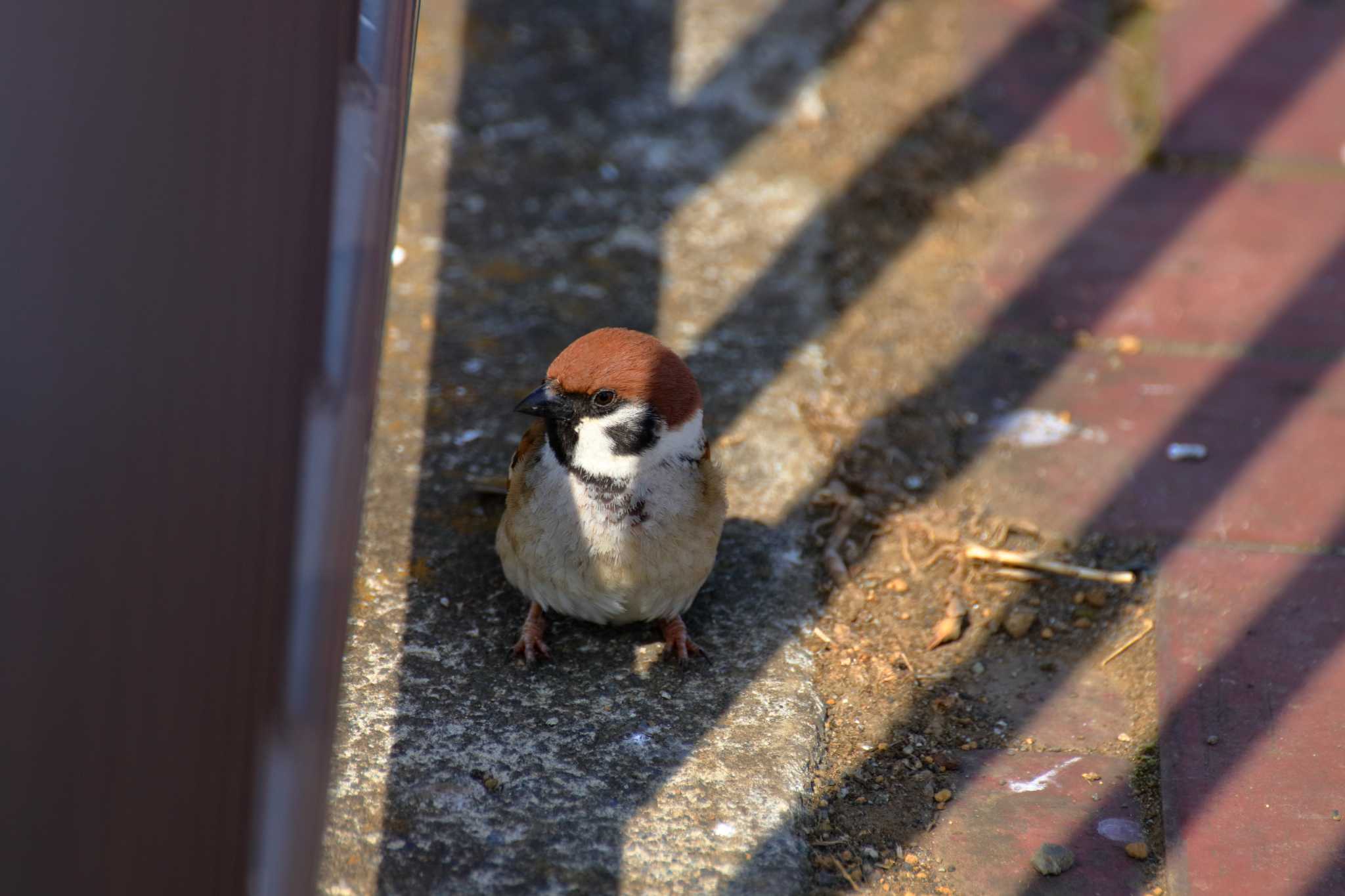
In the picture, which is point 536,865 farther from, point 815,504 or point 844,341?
point 844,341

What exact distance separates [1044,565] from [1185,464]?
46 centimetres

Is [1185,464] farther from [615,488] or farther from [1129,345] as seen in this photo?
[615,488]

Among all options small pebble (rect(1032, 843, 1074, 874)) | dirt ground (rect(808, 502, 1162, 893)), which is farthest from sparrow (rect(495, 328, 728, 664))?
small pebble (rect(1032, 843, 1074, 874))

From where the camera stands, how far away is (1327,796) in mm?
2031

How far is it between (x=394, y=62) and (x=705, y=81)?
8.61 ft

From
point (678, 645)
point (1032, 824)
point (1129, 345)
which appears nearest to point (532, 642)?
point (678, 645)

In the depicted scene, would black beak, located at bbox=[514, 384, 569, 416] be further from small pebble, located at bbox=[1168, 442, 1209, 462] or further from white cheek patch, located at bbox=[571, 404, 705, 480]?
small pebble, located at bbox=[1168, 442, 1209, 462]

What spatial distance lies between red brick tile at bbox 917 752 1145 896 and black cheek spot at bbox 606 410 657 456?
0.72 m

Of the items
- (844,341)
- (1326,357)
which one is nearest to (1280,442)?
(1326,357)

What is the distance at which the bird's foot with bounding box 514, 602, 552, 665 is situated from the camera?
2.25 metres

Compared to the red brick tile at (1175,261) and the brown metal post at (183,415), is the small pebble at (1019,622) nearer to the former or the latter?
the red brick tile at (1175,261)

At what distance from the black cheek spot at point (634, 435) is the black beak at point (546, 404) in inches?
3.3

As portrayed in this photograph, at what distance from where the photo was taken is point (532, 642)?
225 cm

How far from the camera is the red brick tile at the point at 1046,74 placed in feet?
12.3
